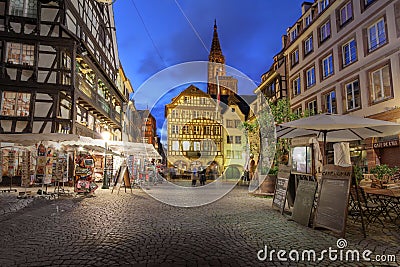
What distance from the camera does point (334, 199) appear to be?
16.1ft

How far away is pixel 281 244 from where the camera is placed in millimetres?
4285

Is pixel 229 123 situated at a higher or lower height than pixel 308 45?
lower

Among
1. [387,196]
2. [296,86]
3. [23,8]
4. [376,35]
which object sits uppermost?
[23,8]

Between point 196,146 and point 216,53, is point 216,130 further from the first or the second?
point 216,53

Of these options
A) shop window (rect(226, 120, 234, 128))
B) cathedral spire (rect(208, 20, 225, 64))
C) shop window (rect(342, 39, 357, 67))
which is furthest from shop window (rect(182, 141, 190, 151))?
cathedral spire (rect(208, 20, 225, 64))

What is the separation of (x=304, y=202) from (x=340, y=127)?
7.06 feet

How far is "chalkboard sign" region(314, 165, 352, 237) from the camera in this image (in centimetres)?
464

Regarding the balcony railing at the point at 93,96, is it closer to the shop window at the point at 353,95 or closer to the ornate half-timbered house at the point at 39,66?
the ornate half-timbered house at the point at 39,66

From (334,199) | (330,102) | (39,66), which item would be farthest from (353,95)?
(39,66)

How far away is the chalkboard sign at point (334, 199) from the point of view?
183 inches

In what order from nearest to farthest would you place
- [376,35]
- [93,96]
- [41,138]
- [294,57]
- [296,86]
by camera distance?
1. [41,138]
2. [376,35]
3. [93,96]
4. [296,86]
5. [294,57]

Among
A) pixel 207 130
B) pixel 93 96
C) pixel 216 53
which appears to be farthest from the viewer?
pixel 216 53

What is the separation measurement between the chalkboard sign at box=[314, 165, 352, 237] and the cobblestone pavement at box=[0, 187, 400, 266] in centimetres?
21

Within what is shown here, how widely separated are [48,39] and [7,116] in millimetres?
4414
